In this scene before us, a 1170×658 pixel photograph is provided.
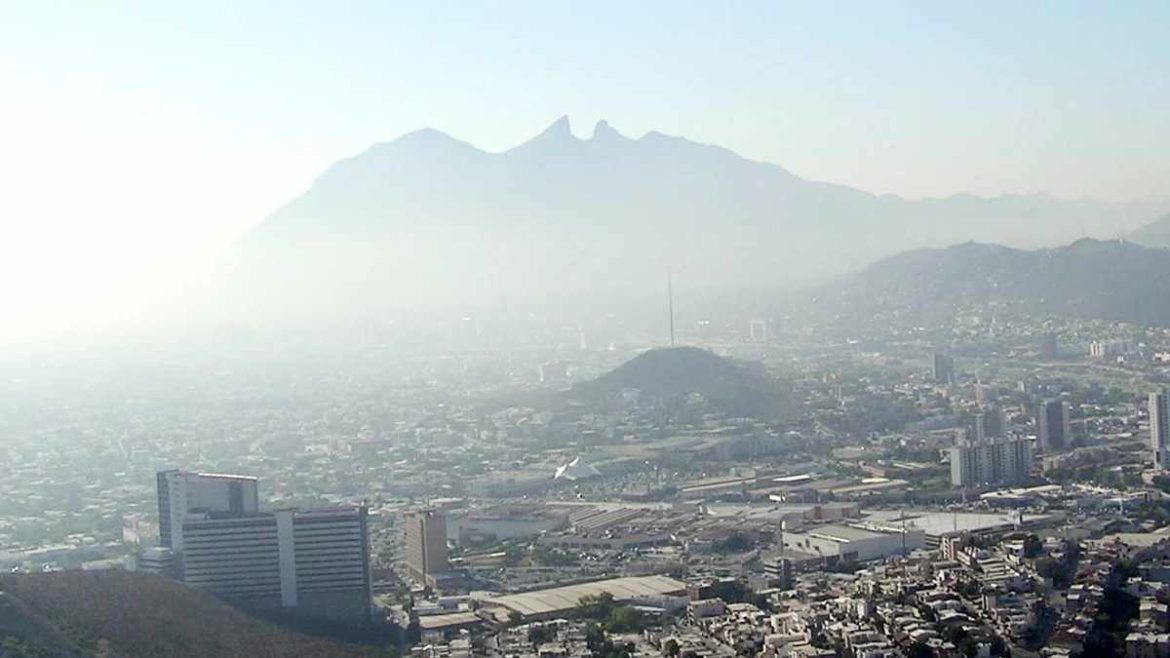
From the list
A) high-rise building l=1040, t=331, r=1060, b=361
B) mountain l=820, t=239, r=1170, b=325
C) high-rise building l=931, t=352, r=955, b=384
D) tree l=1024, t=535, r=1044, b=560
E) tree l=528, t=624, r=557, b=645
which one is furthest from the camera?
mountain l=820, t=239, r=1170, b=325

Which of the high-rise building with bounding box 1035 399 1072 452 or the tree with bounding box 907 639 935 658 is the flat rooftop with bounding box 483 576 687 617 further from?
the high-rise building with bounding box 1035 399 1072 452

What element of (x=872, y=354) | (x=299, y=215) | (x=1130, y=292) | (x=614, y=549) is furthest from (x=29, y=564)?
(x=299, y=215)

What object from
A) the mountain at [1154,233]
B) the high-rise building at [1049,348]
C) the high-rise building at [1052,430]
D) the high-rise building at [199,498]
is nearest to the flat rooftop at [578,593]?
the high-rise building at [199,498]

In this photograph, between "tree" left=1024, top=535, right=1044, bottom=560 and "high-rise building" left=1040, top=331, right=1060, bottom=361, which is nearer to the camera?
"tree" left=1024, top=535, right=1044, bottom=560

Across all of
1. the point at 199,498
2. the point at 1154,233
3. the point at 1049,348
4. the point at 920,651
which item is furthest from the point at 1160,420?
the point at 1154,233

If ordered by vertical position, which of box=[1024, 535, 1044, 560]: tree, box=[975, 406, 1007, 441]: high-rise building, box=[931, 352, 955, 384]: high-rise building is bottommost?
box=[1024, 535, 1044, 560]: tree

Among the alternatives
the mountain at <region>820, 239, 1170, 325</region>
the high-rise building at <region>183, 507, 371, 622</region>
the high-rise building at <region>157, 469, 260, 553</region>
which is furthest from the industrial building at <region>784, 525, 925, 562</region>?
the mountain at <region>820, 239, 1170, 325</region>

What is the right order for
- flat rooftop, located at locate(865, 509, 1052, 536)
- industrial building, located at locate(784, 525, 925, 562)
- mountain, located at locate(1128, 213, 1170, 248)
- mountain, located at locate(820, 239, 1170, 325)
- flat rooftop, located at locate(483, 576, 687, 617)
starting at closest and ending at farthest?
1. flat rooftop, located at locate(483, 576, 687, 617)
2. industrial building, located at locate(784, 525, 925, 562)
3. flat rooftop, located at locate(865, 509, 1052, 536)
4. mountain, located at locate(820, 239, 1170, 325)
5. mountain, located at locate(1128, 213, 1170, 248)

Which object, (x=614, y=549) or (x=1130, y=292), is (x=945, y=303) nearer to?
(x=1130, y=292)
